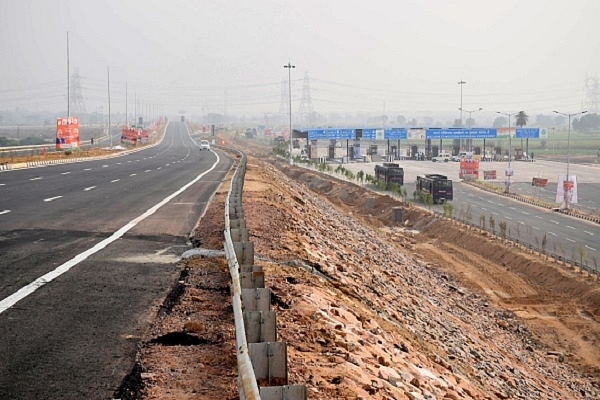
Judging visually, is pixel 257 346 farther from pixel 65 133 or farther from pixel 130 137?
pixel 130 137

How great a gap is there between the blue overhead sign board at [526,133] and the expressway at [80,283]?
10519cm

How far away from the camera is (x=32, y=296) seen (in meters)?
11.9

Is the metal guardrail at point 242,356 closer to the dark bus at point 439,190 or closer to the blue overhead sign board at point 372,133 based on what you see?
the dark bus at point 439,190

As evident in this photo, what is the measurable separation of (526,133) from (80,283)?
123500 millimetres

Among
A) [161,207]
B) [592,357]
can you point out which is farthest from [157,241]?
[592,357]

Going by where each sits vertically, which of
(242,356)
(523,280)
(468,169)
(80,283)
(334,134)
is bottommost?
(523,280)

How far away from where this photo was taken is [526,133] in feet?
425

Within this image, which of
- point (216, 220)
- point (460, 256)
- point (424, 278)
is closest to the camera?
point (216, 220)

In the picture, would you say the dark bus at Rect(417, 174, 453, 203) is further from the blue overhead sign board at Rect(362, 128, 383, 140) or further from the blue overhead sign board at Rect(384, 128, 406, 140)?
the blue overhead sign board at Rect(384, 128, 406, 140)

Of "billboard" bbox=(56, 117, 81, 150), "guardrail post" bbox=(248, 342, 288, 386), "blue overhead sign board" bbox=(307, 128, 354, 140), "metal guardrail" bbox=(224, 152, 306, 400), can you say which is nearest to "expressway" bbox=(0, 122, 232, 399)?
"metal guardrail" bbox=(224, 152, 306, 400)

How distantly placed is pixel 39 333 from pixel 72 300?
1.89 metres

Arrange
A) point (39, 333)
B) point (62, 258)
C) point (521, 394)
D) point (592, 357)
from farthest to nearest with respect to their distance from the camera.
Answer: point (592, 357), point (521, 394), point (62, 258), point (39, 333)

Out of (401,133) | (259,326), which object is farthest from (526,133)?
(259,326)

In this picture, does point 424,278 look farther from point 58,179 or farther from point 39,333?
point 39,333
